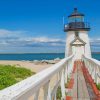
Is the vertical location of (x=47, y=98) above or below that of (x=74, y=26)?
below

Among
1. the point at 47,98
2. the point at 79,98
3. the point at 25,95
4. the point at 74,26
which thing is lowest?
the point at 79,98

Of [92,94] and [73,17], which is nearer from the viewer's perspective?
[92,94]

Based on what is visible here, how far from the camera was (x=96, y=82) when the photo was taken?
885 centimetres

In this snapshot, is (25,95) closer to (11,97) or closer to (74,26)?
(11,97)

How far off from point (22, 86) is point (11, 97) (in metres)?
0.37

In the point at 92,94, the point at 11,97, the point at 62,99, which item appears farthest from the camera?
the point at 92,94

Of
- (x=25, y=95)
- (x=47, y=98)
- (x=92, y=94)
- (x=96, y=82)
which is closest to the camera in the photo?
(x=25, y=95)

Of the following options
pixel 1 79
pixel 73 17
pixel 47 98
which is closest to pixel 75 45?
pixel 73 17

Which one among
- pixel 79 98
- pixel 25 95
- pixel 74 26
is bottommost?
pixel 79 98

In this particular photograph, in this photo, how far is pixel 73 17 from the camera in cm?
3244

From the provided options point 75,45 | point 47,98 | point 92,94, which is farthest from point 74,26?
point 47,98

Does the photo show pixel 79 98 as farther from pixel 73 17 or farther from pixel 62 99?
pixel 73 17

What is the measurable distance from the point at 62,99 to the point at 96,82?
9.07ft

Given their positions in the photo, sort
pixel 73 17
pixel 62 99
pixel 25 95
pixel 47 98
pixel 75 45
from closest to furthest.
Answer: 1. pixel 25 95
2. pixel 47 98
3. pixel 62 99
4. pixel 75 45
5. pixel 73 17
